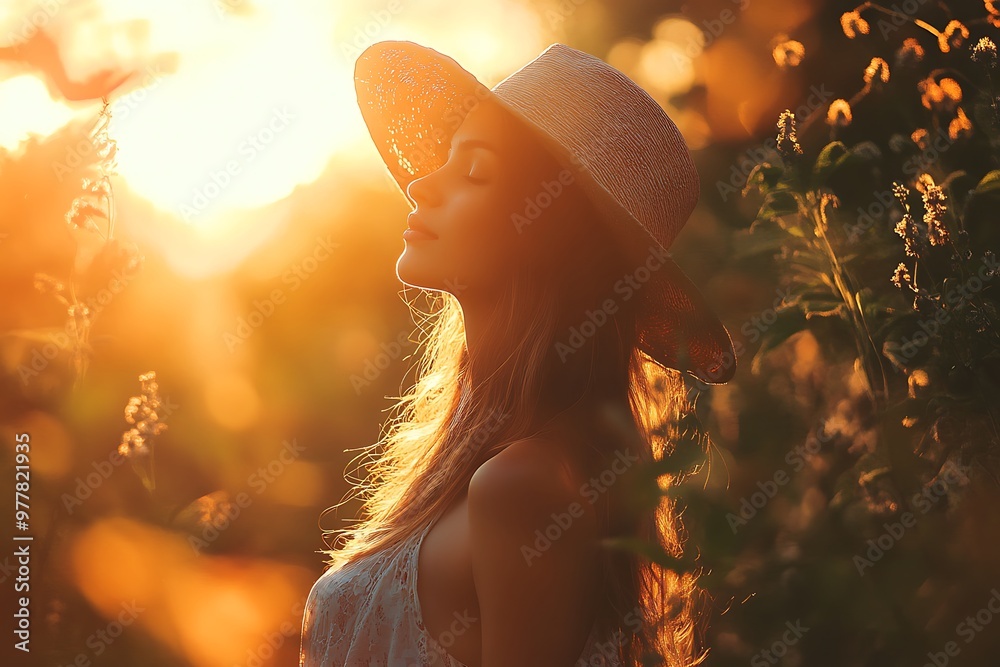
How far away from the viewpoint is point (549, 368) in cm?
139

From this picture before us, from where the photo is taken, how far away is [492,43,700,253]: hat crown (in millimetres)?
1364

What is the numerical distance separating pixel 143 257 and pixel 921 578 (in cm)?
201

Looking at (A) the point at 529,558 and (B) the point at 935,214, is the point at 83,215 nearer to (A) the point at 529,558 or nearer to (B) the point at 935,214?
(A) the point at 529,558

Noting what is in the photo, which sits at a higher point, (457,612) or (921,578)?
(921,578)

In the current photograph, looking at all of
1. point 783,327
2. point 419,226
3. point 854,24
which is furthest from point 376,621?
point 854,24

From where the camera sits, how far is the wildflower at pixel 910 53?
1.35 meters

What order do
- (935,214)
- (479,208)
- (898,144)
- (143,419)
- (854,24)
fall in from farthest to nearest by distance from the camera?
(143,419) → (854,24) → (479,208) → (898,144) → (935,214)

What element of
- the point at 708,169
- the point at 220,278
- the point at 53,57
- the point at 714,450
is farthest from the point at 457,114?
the point at 53,57

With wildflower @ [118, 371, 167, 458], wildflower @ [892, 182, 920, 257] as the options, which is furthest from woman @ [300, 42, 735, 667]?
wildflower @ [118, 371, 167, 458]

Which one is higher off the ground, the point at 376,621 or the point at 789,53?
the point at 789,53

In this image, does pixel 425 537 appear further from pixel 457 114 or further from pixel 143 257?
pixel 143 257

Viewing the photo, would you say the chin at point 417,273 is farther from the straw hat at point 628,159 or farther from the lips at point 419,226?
the straw hat at point 628,159

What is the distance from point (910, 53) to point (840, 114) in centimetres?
14

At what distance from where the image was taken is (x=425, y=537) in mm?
1291
